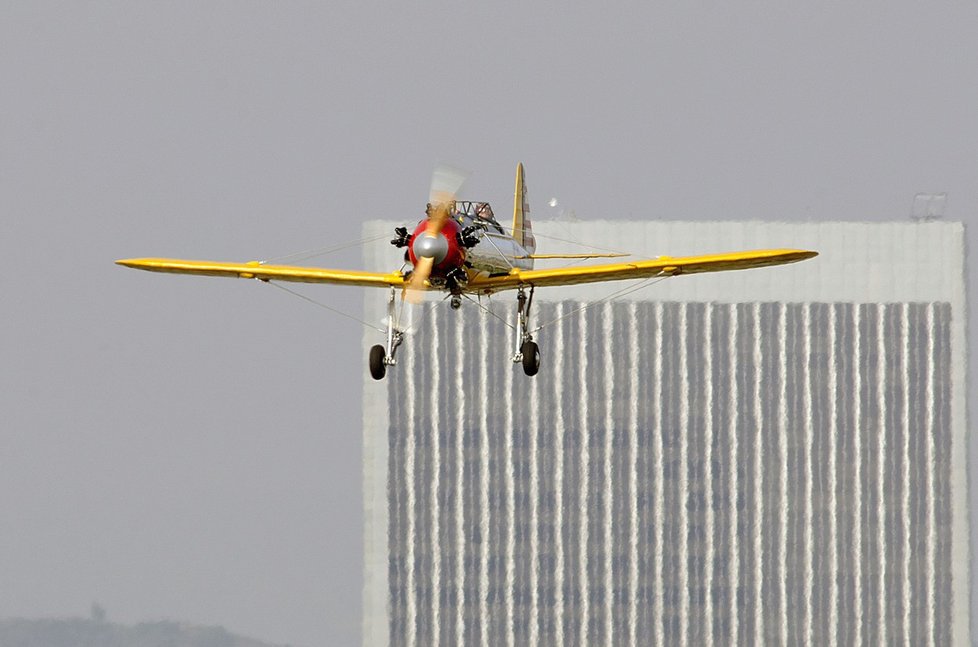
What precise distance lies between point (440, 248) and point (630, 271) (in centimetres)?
602

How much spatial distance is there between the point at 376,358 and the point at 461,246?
395cm

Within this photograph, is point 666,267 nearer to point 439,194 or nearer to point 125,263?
point 439,194

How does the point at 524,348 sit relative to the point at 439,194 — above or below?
below

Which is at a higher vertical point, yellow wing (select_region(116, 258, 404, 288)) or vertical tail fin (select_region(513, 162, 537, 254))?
vertical tail fin (select_region(513, 162, 537, 254))

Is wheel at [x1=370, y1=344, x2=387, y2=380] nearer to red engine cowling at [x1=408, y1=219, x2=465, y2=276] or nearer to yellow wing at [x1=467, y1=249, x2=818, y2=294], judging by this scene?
red engine cowling at [x1=408, y1=219, x2=465, y2=276]

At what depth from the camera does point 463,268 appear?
56.9m

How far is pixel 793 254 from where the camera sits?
183 feet

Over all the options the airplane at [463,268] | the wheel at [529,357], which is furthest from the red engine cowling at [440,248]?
the wheel at [529,357]

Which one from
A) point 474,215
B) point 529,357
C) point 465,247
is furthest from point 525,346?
point 474,215

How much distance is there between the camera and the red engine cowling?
55.2m

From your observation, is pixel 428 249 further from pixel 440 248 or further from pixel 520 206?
pixel 520 206

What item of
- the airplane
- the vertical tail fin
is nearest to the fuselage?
the airplane

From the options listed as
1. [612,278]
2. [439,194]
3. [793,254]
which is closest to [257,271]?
[439,194]

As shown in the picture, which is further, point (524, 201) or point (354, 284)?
point (524, 201)
